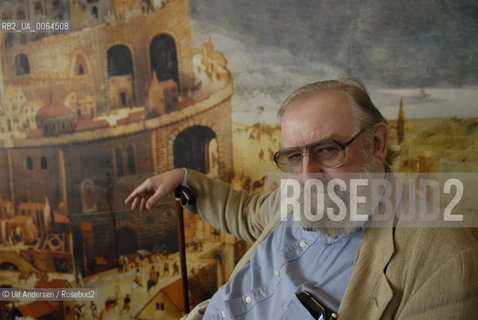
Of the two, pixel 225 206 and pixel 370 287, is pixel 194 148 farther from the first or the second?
pixel 370 287

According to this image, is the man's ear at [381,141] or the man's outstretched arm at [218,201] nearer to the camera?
the man's ear at [381,141]

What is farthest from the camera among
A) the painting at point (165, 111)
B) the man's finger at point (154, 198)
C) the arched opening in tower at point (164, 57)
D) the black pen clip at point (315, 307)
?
the arched opening in tower at point (164, 57)

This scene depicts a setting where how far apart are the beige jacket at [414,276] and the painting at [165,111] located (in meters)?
1.02

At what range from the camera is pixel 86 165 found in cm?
261

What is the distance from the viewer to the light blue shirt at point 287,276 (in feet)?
4.49

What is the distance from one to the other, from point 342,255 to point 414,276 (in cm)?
27

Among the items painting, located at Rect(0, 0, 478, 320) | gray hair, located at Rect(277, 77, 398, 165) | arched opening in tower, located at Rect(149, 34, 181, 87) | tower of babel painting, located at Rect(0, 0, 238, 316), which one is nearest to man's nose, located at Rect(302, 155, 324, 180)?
gray hair, located at Rect(277, 77, 398, 165)

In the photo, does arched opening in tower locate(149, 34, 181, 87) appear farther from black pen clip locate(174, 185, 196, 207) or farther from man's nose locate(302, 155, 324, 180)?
man's nose locate(302, 155, 324, 180)

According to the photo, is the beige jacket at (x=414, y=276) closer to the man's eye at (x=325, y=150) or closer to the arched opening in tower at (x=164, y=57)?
the man's eye at (x=325, y=150)

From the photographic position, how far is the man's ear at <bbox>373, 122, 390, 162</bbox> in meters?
1.43

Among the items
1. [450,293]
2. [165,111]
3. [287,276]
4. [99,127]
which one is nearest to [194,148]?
[165,111]

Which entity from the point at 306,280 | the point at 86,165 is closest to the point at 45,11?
the point at 86,165

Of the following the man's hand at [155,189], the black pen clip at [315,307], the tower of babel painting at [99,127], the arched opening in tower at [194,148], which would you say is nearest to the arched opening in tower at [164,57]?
the tower of babel painting at [99,127]

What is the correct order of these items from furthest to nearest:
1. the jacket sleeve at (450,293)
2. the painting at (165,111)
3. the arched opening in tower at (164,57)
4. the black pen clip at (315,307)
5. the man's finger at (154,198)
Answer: the arched opening in tower at (164,57), the painting at (165,111), the man's finger at (154,198), the black pen clip at (315,307), the jacket sleeve at (450,293)
